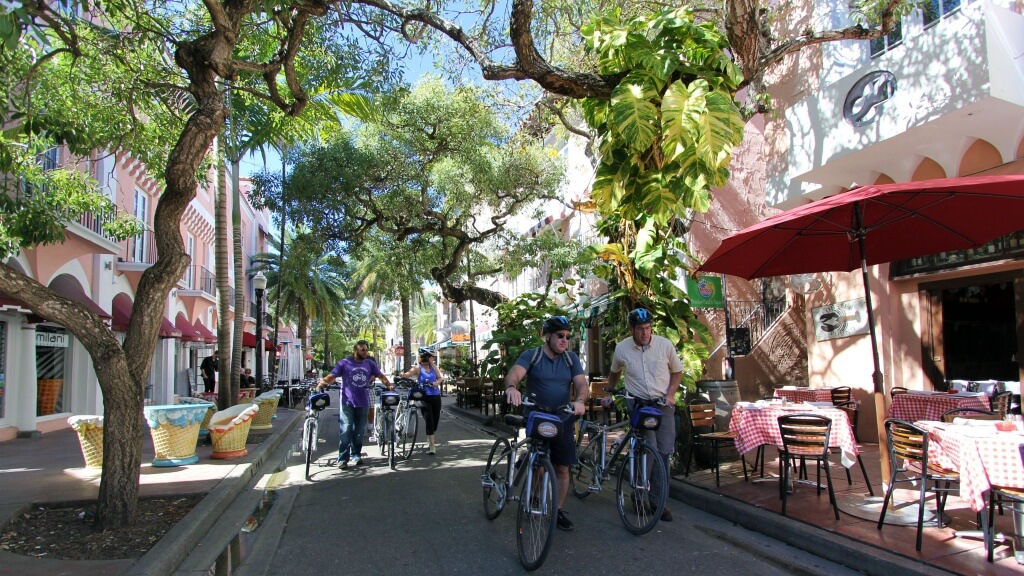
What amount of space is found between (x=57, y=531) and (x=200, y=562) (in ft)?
5.05

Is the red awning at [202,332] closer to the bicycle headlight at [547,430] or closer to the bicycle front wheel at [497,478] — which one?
the bicycle front wheel at [497,478]

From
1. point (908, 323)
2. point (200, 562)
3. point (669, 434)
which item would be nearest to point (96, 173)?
point (200, 562)

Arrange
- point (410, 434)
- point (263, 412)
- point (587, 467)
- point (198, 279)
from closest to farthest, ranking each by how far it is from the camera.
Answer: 1. point (587, 467)
2. point (410, 434)
3. point (263, 412)
4. point (198, 279)

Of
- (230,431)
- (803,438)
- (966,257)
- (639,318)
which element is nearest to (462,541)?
(639,318)

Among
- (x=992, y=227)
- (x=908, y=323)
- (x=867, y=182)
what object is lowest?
(x=908, y=323)

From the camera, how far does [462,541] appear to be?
18.6 feet

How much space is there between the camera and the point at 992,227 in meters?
6.43

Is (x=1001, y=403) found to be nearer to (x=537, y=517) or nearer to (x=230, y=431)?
(x=537, y=517)

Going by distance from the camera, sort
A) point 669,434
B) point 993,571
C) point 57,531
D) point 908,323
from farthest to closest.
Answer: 1. point 908,323
2. point 669,434
3. point 57,531
4. point 993,571

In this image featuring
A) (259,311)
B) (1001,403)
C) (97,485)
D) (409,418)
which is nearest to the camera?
(97,485)

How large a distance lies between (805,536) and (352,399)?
233 inches

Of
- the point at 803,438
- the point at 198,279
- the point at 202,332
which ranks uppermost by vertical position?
the point at 198,279

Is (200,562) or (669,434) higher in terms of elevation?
(669,434)

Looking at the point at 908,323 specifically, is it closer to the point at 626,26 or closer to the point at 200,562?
the point at 626,26
